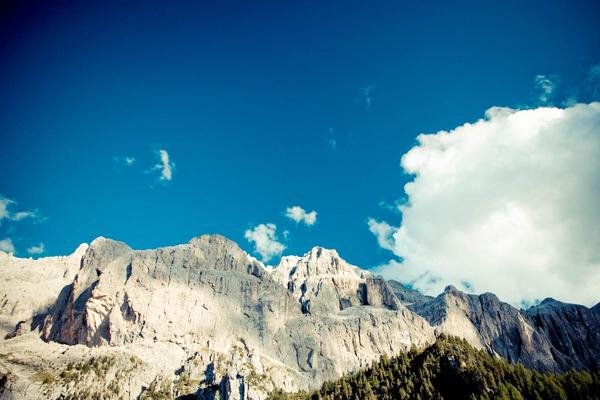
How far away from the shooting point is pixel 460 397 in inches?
5438

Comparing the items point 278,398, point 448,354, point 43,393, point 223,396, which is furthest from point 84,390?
point 448,354

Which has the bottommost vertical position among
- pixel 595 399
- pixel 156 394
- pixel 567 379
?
pixel 595 399

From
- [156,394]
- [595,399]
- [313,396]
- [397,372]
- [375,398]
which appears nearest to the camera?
[595,399]

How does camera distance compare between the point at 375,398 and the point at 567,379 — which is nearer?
the point at 567,379

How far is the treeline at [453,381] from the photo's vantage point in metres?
129

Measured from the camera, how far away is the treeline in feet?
423

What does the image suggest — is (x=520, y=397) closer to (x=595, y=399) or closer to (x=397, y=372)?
(x=595, y=399)

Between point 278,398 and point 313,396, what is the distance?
15.5m

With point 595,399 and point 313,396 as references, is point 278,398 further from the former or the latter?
point 595,399

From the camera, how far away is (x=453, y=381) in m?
146

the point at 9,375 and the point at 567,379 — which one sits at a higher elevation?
the point at 9,375

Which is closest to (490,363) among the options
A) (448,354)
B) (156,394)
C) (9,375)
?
(448,354)

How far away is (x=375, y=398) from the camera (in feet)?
502

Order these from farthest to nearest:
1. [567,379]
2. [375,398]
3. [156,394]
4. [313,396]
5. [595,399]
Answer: [156,394], [313,396], [375,398], [567,379], [595,399]
